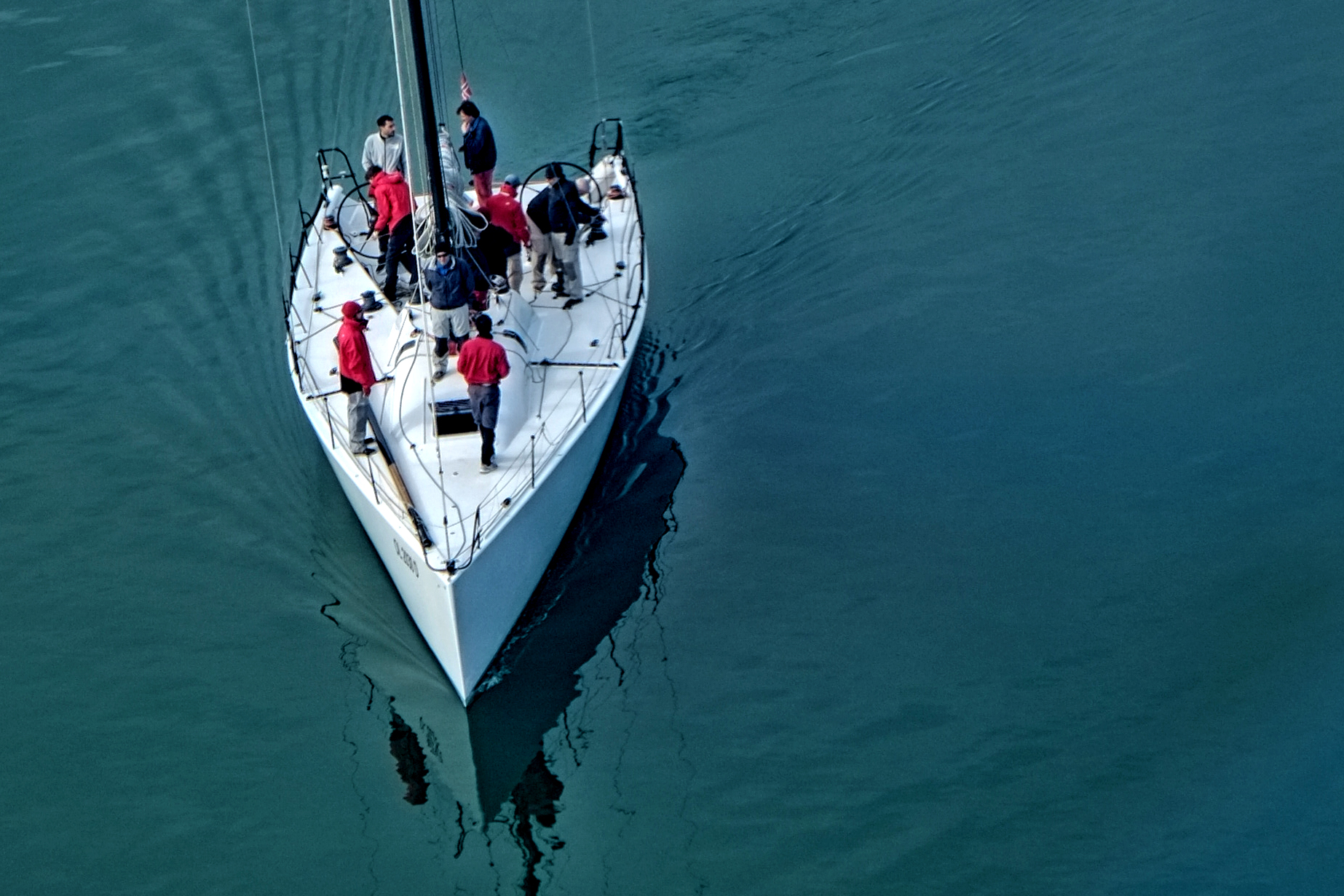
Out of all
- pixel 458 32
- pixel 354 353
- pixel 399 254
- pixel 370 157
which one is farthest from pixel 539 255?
pixel 458 32

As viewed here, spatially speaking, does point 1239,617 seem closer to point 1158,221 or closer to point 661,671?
point 661,671

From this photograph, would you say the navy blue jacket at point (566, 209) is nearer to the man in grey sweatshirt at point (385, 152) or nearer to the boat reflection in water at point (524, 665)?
the man in grey sweatshirt at point (385, 152)

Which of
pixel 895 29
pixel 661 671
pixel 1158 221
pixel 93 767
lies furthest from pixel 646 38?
pixel 93 767

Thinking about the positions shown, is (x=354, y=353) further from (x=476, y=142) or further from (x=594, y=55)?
(x=594, y=55)

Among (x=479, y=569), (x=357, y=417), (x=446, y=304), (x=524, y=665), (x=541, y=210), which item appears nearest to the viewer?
(x=479, y=569)

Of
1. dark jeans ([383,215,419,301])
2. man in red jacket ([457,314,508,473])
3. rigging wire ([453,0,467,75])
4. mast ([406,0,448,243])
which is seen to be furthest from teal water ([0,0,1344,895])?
mast ([406,0,448,243])

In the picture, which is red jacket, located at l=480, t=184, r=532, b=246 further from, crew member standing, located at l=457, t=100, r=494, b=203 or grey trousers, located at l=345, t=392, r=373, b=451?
grey trousers, located at l=345, t=392, r=373, b=451

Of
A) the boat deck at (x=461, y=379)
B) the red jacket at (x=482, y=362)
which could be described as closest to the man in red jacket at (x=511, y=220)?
the boat deck at (x=461, y=379)
